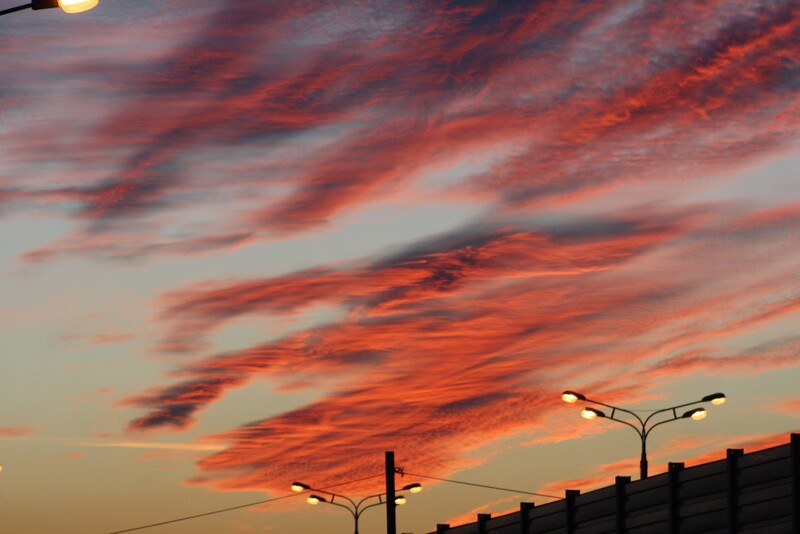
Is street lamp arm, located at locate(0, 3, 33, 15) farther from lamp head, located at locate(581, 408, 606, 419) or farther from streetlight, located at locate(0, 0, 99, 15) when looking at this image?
lamp head, located at locate(581, 408, 606, 419)

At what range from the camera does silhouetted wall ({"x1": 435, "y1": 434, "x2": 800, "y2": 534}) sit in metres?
36.0

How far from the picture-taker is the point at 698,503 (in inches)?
1554

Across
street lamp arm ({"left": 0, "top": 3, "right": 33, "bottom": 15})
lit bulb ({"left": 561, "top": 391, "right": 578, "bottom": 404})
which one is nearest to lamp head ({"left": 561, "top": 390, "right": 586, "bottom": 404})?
lit bulb ({"left": 561, "top": 391, "right": 578, "bottom": 404})

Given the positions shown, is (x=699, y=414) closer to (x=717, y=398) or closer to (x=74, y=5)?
(x=717, y=398)

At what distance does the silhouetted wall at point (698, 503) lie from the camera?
3597cm

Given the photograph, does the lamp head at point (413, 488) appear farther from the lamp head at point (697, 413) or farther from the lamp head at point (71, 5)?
the lamp head at point (71, 5)

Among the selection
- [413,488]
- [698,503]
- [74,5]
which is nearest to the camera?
[74,5]

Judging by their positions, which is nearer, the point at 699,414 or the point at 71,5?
the point at 71,5

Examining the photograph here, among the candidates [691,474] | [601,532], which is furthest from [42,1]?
[601,532]

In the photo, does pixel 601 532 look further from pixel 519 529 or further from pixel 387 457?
pixel 387 457

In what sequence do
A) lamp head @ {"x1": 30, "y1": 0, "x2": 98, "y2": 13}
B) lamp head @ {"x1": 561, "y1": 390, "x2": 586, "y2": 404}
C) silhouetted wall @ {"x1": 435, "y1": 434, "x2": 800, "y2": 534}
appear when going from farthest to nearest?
lamp head @ {"x1": 561, "y1": 390, "x2": 586, "y2": 404} → silhouetted wall @ {"x1": 435, "y1": 434, "x2": 800, "y2": 534} → lamp head @ {"x1": 30, "y1": 0, "x2": 98, "y2": 13}

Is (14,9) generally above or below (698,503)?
above

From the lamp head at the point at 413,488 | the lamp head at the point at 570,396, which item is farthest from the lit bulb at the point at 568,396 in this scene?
the lamp head at the point at 413,488

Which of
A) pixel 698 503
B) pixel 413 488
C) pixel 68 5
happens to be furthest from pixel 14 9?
pixel 413 488
